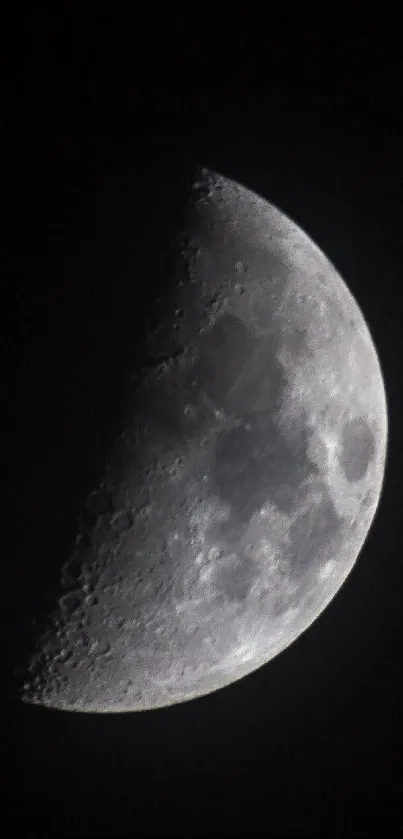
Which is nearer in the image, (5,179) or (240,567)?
(5,179)

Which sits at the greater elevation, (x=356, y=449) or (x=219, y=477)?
(x=356, y=449)

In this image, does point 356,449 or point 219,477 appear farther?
point 356,449

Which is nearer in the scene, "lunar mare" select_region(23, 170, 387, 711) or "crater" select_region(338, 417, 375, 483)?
"lunar mare" select_region(23, 170, 387, 711)

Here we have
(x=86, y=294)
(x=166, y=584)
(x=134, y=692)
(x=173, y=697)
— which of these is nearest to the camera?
(x=86, y=294)

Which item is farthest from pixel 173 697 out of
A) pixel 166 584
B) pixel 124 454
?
pixel 124 454

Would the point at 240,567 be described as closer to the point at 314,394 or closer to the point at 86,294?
the point at 314,394

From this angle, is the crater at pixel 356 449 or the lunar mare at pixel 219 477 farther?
the crater at pixel 356 449
